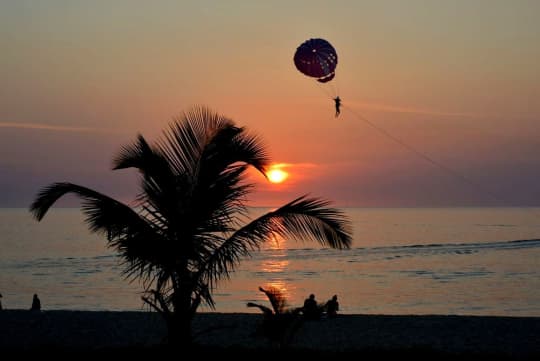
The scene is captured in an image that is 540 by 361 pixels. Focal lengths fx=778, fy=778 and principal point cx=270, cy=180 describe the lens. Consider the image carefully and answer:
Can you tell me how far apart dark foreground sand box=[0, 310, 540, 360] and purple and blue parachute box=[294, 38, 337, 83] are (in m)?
7.43

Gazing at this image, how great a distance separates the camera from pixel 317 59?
22.8m

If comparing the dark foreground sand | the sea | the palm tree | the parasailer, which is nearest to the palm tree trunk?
the palm tree

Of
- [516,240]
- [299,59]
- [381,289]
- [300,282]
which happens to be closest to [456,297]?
[381,289]

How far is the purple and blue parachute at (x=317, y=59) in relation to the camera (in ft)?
75.0

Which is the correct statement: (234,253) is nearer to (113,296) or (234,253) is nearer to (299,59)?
(299,59)

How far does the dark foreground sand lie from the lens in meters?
18.8

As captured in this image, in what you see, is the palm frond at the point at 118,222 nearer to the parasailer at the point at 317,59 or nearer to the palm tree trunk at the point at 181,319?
the palm tree trunk at the point at 181,319

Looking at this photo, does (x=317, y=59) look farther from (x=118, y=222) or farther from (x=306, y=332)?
(x=118, y=222)

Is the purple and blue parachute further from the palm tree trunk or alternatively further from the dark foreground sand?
the palm tree trunk

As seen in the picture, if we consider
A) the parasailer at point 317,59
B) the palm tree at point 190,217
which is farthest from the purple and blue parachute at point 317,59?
the palm tree at point 190,217

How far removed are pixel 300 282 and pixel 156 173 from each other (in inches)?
1671

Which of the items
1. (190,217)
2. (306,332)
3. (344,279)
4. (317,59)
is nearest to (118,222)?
(190,217)

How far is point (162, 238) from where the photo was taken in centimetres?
1177

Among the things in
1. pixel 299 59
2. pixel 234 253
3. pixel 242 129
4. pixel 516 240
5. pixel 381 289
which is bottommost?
pixel 234 253
